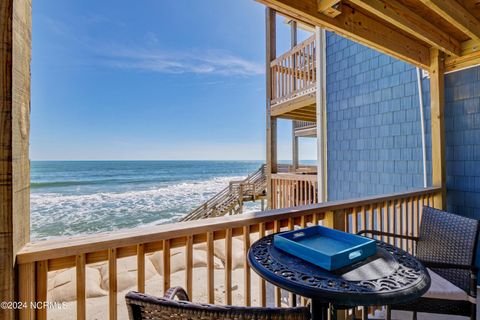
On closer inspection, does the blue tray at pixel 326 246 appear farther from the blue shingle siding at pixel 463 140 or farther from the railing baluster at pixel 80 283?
the blue shingle siding at pixel 463 140

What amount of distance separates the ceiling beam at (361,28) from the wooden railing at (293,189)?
10.4 feet

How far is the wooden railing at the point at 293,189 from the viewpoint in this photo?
5.57m

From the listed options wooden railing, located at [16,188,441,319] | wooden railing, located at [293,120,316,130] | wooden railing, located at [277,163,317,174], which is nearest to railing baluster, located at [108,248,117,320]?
wooden railing, located at [16,188,441,319]

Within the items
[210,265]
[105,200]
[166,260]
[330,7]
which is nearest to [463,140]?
[330,7]

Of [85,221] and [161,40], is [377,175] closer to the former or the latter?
[85,221]

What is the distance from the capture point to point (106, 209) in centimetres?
1678

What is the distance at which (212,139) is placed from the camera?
110ft

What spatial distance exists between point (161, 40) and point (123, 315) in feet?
57.4

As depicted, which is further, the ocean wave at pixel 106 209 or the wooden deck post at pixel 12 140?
the ocean wave at pixel 106 209

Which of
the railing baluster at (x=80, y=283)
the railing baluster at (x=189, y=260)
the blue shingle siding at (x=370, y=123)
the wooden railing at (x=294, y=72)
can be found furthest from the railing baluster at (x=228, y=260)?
the wooden railing at (x=294, y=72)

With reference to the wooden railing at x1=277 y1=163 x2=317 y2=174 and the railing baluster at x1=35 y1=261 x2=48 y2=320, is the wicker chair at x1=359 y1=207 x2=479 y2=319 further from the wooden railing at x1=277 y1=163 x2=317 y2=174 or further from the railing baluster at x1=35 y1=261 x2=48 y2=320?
the wooden railing at x1=277 y1=163 x2=317 y2=174

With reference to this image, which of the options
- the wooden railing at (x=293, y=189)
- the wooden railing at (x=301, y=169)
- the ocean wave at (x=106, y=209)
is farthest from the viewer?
the ocean wave at (x=106, y=209)

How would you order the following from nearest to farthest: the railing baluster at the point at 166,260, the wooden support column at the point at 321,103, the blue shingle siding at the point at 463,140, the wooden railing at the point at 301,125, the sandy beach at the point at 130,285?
the railing baluster at the point at 166,260 < the blue shingle siding at the point at 463,140 < the sandy beach at the point at 130,285 < the wooden support column at the point at 321,103 < the wooden railing at the point at 301,125

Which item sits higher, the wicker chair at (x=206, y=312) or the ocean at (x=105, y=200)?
the wicker chair at (x=206, y=312)
